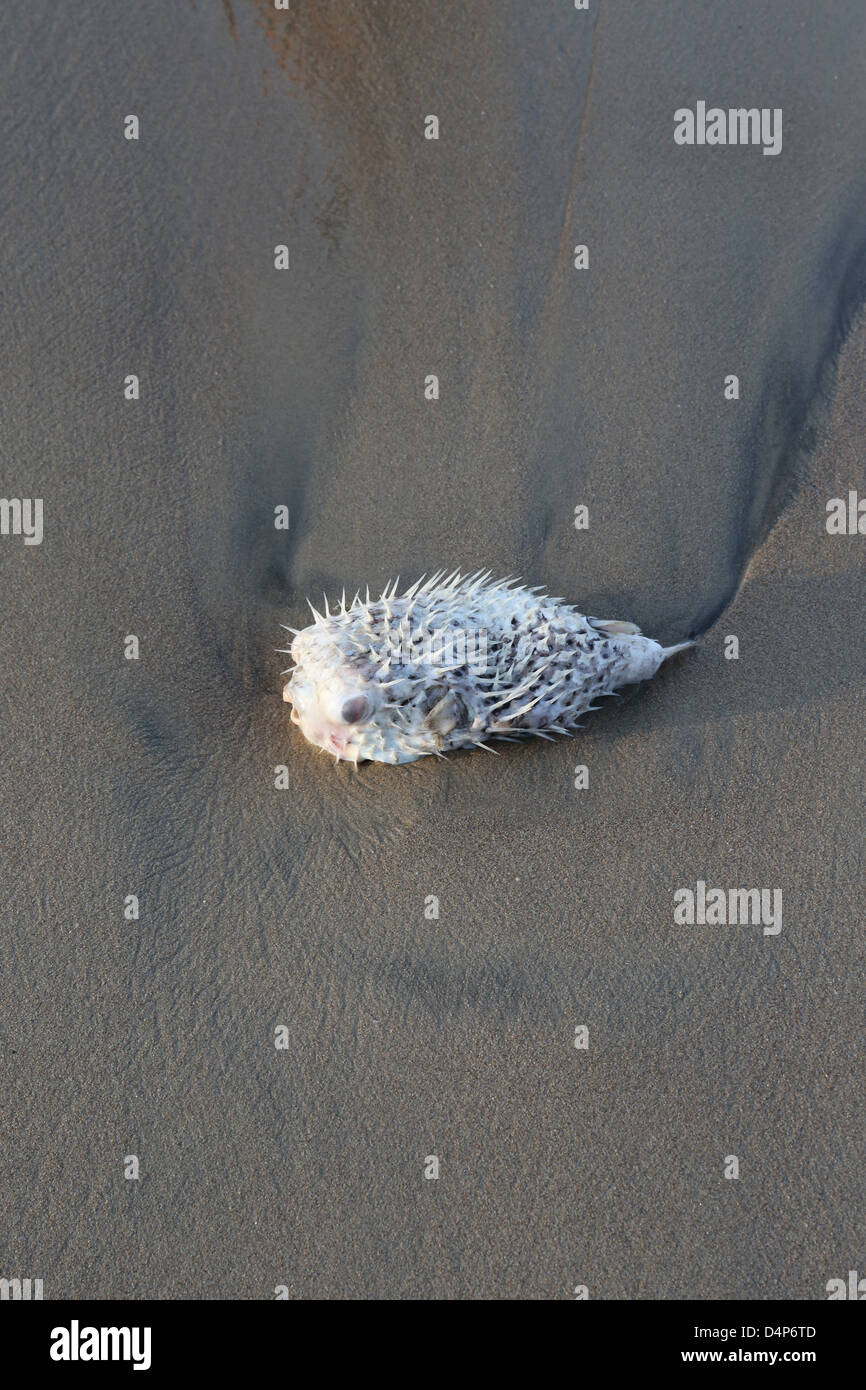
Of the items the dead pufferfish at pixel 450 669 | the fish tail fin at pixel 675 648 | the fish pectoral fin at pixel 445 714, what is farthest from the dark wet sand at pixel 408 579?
the fish pectoral fin at pixel 445 714

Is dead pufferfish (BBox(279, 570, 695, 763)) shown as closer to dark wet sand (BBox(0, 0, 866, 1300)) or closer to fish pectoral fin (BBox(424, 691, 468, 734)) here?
fish pectoral fin (BBox(424, 691, 468, 734))

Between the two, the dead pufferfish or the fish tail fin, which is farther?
the fish tail fin

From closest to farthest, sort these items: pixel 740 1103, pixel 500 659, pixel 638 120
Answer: pixel 500 659, pixel 740 1103, pixel 638 120

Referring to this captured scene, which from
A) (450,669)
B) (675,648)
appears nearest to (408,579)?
(450,669)

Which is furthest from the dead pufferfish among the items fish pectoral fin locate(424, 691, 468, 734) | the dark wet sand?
the dark wet sand

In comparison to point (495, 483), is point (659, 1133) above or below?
→ below

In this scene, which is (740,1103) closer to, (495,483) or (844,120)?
(495,483)

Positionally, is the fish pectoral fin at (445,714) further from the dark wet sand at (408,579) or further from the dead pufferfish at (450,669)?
the dark wet sand at (408,579)
